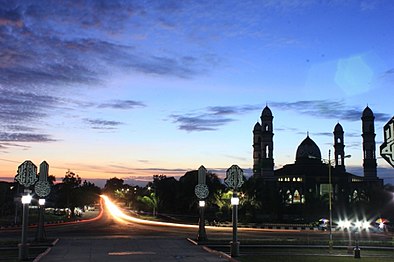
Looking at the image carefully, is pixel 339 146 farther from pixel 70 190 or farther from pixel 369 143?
pixel 70 190

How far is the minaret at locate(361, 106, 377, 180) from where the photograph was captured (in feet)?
390

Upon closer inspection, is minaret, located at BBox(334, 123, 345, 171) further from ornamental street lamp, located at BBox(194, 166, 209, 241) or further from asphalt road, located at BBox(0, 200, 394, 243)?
ornamental street lamp, located at BBox(194, 166, 209, 241)

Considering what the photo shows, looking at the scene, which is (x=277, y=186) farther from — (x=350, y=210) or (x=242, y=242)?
(x=242, y=242)

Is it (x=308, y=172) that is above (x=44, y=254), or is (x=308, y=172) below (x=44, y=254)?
above

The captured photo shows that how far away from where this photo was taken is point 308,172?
408 ft

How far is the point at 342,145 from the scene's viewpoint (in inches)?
5266

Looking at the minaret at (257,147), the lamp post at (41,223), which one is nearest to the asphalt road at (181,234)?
the lamp post at (41,223)

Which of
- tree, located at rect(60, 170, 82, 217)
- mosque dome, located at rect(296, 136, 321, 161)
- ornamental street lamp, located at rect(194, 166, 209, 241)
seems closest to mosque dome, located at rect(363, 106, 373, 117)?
mosque dome, located at rect(296, 136, 321, 161)

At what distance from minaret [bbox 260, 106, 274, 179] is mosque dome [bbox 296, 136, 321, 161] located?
736 inches

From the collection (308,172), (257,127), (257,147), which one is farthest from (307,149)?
(257,127)

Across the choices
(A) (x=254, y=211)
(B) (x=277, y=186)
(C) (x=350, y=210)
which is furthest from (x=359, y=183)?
(A) (x=254, y=211)

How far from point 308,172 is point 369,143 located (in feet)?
56.2

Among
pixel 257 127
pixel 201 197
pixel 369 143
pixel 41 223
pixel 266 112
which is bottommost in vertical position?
pixel 41 223

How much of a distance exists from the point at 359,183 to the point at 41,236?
4184 inches
